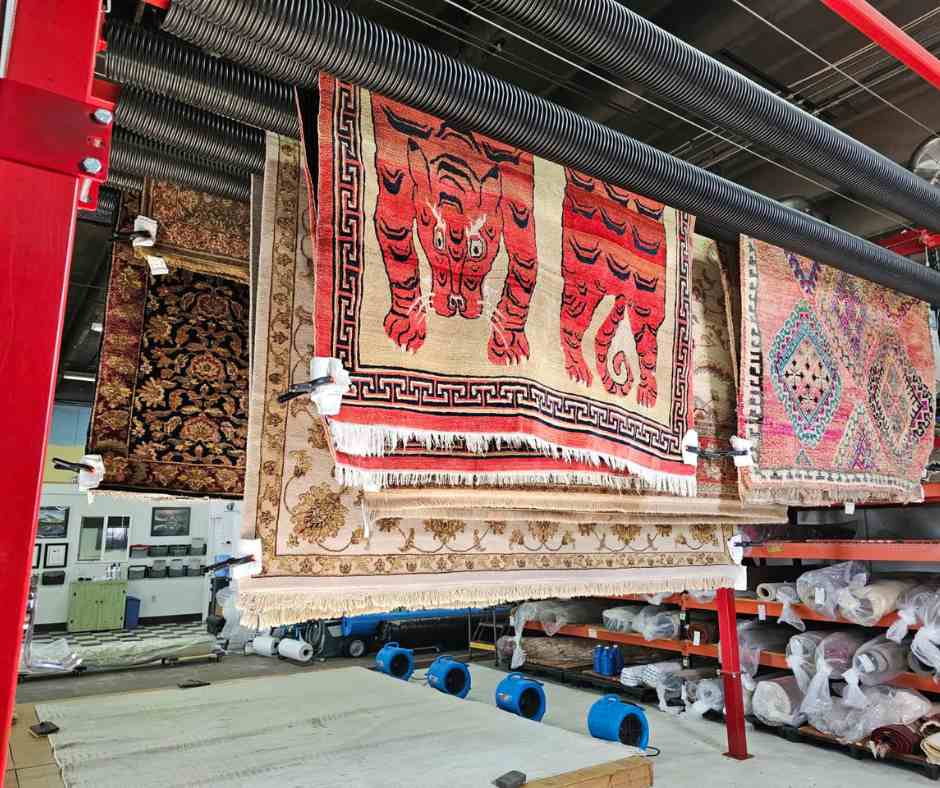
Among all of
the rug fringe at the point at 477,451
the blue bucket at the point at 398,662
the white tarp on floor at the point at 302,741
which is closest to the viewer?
the rug fringe at the point at 477,451

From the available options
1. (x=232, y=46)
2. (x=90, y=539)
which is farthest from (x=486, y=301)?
(x=90, y=539)

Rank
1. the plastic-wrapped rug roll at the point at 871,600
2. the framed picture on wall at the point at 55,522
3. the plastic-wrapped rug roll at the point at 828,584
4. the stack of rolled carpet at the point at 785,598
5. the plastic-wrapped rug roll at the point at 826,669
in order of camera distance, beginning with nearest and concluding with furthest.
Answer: the plastic-wrapped rug roll at the point at 871,600
the plastic-wrapped rug roll at the point at 826,669
the plastic-wrapped rug roll at the point at 828,584
the stack of rolled carpet at the point at 785,598
the framed picture on wall at the point at 55,522

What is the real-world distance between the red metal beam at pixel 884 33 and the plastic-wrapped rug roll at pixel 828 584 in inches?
124

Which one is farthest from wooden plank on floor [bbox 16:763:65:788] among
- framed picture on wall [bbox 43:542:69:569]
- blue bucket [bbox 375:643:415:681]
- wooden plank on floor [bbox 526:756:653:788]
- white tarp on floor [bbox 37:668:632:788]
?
framed picture on wall [bbox 43:542:69:569]

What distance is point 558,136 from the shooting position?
2.30 m

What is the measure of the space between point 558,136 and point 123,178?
1.83 m

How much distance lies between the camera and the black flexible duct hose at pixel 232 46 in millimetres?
1627

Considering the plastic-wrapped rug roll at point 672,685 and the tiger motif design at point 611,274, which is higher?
the tiger motif design at point 611,274

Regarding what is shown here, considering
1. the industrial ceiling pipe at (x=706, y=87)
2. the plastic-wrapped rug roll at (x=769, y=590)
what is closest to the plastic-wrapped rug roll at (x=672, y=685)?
the plastic-wrapped rug roll at (x=769, y=590)

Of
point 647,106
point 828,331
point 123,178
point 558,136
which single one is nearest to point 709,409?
point 828,331

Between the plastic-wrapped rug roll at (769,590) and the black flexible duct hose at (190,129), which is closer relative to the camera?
the black flexible duct hose at (190,129)

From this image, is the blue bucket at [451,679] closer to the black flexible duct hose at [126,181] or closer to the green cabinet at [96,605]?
the black flexible duct hose at [126,181]

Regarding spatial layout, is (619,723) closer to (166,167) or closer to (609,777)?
(609,777)

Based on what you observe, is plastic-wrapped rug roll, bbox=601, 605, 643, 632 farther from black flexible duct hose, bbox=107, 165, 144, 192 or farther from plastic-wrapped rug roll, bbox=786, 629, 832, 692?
black flexible duct hose, bbox=107, 165, 144, 192
